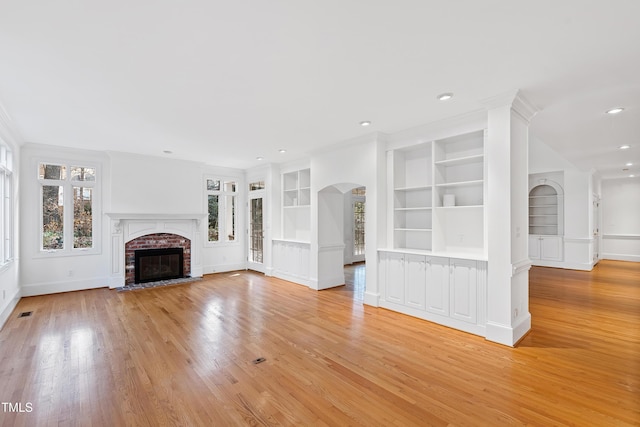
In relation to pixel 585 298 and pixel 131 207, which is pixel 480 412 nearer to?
pixel 585 298

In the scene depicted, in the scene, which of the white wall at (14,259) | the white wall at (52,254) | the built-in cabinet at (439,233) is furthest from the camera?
the white wall at (52,254)

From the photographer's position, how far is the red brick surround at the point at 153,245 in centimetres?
654

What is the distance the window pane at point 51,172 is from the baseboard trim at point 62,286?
2057 millimetres

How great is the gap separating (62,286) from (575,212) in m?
12.4

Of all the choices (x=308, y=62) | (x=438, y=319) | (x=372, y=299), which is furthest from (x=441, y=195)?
(x=308, y=62)

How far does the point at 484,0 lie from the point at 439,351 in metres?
3.22

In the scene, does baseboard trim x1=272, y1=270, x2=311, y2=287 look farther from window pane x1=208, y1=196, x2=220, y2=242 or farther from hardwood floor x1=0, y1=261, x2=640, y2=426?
window pane x1=208, y1=196, x2=220, y2=242

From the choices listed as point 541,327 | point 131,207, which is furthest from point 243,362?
point 131,207

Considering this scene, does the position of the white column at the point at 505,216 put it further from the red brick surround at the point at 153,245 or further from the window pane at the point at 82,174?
the window pane at the point at 82,174

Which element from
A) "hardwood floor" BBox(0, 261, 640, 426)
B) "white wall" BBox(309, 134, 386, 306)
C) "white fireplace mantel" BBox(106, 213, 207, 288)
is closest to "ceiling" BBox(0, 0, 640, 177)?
"white wall" BBox(309, 134, 386, 306)

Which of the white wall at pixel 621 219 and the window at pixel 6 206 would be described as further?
the white wall at pixel 621 219

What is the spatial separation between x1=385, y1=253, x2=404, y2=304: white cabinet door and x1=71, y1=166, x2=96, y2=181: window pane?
6.22 metres

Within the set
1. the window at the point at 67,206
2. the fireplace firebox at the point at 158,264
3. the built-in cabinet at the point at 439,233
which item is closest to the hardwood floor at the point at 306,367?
the built-in cabinet at the point at 439,233

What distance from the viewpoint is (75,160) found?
612 centimetres
